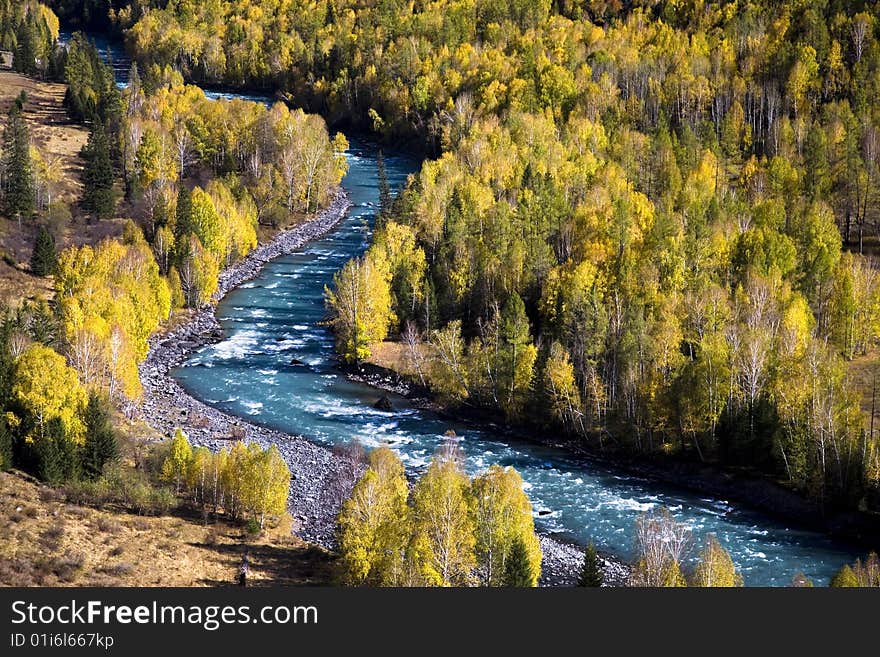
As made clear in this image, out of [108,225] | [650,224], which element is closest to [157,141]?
[108,225]

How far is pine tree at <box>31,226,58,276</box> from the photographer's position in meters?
88.4

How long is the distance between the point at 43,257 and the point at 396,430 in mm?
38875

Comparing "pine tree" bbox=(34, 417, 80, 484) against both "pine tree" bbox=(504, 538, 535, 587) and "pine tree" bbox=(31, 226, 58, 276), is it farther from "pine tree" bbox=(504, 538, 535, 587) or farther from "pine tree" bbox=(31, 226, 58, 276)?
"pine tree" bbox=(31, 226, 58, 276)

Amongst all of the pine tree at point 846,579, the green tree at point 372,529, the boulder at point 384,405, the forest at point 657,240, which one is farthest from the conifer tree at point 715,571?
the boulder at point 384,405

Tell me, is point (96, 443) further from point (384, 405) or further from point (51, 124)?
point (51, 124)

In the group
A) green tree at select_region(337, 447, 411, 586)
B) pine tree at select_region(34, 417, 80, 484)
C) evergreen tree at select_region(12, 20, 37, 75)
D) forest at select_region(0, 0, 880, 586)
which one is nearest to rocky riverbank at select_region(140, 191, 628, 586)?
forest at select_region(0, 0, 880, 586)

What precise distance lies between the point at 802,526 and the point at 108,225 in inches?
2842

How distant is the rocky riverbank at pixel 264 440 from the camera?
52.8 metres

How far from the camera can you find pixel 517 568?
140 feet

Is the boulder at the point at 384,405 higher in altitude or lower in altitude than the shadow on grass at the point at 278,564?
higher

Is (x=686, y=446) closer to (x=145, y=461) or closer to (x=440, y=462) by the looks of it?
(x=440, y=462)

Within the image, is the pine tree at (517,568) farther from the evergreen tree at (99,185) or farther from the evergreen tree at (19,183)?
the evergreen tree at (99,185)

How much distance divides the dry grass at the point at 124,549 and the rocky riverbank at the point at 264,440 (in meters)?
3.56

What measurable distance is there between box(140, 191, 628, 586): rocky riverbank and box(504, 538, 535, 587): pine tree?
7.08m
